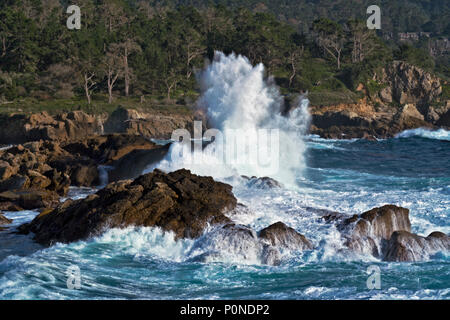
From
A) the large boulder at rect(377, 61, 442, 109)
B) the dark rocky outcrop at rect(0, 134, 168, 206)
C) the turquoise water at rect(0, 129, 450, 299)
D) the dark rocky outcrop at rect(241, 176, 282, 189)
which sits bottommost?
the turquoise water at rect(0, 129, 450, 299)

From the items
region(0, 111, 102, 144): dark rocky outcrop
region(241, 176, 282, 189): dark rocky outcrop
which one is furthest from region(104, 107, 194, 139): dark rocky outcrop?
region(241, 176, 282, 189): dark rocky outcrop

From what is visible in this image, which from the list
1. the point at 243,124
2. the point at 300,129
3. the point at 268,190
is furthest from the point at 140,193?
the point at 300,129

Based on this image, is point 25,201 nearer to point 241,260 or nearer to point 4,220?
point 4,220

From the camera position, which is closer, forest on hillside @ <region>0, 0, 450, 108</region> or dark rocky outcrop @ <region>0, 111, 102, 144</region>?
dark rocky outcrop @ <region>0, 111, 102, 144</region>

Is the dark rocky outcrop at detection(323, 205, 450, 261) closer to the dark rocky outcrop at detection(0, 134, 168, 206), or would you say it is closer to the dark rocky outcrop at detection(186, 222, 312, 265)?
the dark rocky outcrop at detection(186, 222, 312, 265)

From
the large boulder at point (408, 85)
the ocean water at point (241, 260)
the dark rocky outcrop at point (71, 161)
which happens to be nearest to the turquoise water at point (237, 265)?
the ocean water at point (241, 260)

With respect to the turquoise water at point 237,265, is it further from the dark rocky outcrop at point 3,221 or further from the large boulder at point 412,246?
the dark rocky outcrop at point 3,221
